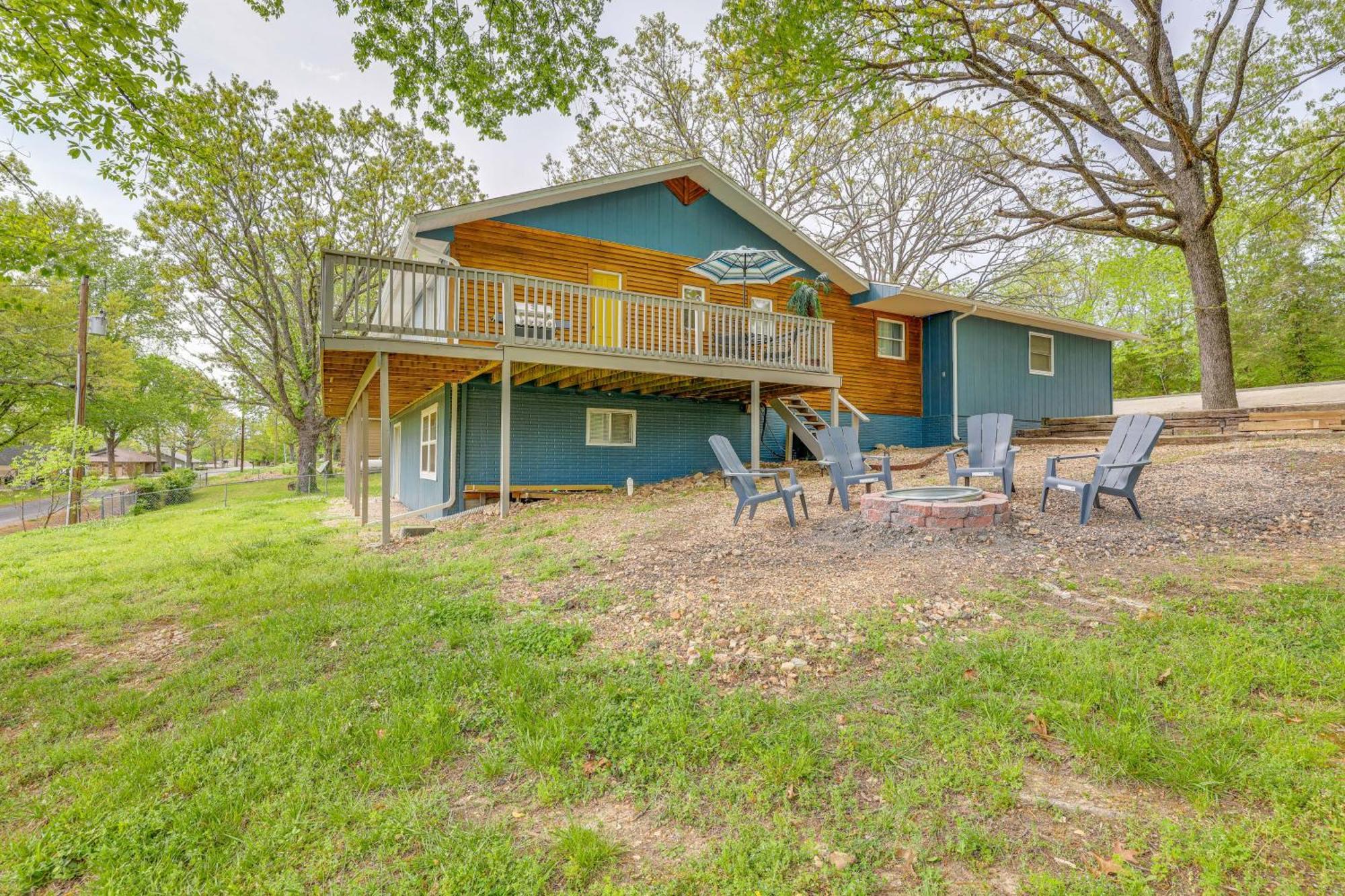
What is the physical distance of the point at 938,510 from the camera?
528 cm

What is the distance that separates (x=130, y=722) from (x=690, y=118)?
19.8m

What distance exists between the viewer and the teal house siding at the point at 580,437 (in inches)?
394

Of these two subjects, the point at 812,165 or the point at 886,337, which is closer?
the point at 886,337

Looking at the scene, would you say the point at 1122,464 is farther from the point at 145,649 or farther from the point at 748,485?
the point at 145,649

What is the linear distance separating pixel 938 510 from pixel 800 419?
22.6 feet

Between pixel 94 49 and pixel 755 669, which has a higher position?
pixel 94 49

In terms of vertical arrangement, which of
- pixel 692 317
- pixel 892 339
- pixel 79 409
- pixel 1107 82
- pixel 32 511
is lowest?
pixel 32 511

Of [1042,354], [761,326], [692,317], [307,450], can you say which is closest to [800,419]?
[761,326]

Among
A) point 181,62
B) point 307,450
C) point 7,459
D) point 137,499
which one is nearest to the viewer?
point 181,62

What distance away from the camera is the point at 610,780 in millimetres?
2471

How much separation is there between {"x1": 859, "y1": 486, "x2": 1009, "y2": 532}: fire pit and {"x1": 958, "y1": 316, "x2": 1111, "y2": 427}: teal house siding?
9.47 meters

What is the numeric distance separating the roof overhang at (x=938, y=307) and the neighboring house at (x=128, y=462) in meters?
53.3

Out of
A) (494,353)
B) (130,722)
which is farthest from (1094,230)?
Answer: (130,722)

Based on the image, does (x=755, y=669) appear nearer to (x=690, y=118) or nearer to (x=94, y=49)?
(x=94, y=49)
